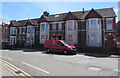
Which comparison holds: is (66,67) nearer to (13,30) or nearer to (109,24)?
(109,24)

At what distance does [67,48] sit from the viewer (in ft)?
48.4

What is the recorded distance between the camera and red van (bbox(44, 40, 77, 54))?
14792 millimetres

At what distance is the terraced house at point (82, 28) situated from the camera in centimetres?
2061

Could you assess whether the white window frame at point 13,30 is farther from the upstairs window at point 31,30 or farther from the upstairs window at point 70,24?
the upstairs window at point 70,24

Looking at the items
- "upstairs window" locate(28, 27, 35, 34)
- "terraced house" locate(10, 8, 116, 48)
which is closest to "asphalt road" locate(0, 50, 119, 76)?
"terraced house" locate(10, 8, 116, 48)

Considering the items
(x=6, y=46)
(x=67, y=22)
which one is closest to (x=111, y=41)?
(x=67, y=22)

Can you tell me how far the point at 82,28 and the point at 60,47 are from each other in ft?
31.9

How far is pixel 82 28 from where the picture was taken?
22812 mm

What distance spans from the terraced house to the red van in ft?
19.9

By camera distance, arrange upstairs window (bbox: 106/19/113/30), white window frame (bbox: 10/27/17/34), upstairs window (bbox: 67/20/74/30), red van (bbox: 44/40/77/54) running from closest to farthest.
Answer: red van (bbox: 44/40/77/54)
upstairs window (bbox: 106/19/113/30)
upstairs window (bbox: 67/20/74/30)
white window frame (bbox: 10/27/17/34)

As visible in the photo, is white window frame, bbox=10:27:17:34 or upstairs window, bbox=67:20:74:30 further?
white window frame, bbox=10:27:17:34

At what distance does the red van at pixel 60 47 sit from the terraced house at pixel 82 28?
6.06 metres

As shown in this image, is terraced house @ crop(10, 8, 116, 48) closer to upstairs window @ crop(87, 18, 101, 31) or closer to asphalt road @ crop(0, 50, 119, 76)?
upstairs window @ crop(87, 18, 101, 31)

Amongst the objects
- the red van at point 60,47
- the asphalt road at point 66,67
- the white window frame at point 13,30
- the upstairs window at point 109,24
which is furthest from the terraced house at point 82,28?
the asphalt road at point 66,67
